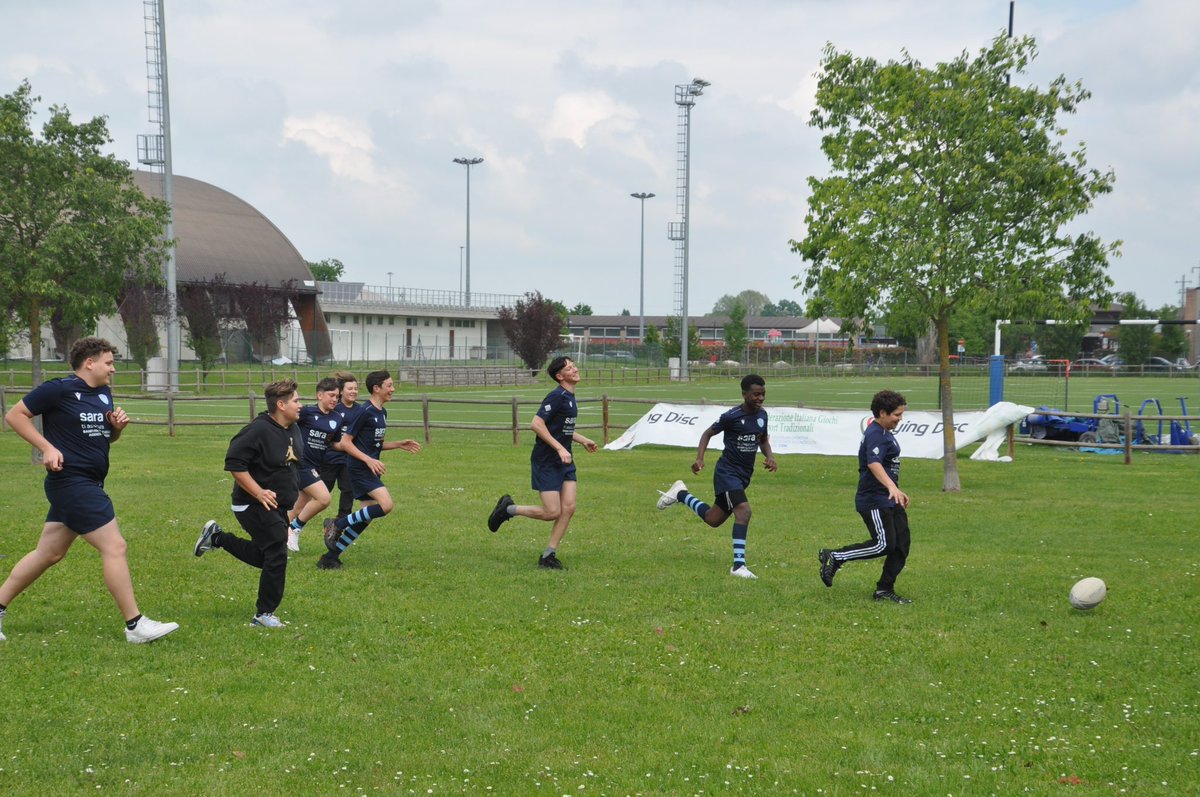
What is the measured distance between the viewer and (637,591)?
381 inches

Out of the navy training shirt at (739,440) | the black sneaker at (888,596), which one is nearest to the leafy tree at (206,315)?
the navy training shirt at (739,440)

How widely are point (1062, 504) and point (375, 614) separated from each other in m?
10.9

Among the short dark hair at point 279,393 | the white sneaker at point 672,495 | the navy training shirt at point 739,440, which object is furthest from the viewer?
the white sneaker at point 672,495

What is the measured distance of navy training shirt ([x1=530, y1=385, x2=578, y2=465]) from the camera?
10.4 m

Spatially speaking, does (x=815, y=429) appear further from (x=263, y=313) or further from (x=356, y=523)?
(x=263, y=313)

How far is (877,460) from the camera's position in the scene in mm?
9383

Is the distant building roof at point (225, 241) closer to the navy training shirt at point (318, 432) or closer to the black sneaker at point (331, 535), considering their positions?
the navy training shirt at point (318, 432)

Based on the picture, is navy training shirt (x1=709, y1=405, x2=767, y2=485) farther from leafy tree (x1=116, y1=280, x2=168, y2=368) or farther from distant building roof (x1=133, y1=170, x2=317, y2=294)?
distant building roof (x1=133, y1=170, x2=317, y2=294)

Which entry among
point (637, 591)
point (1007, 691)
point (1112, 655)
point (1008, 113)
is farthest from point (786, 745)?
point (1008, 113)

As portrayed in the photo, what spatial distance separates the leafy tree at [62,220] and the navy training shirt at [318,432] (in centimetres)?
955

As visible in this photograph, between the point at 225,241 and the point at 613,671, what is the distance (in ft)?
229

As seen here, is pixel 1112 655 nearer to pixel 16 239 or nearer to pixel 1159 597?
pixel 1159 597

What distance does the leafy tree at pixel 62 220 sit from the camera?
18953mm

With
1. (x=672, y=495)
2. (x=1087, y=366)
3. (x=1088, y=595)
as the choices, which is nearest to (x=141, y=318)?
(x=672, y=495)
